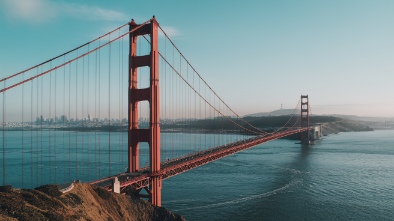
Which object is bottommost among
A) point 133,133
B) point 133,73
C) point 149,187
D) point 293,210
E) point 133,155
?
point 293,210

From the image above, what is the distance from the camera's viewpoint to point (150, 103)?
2573 cm

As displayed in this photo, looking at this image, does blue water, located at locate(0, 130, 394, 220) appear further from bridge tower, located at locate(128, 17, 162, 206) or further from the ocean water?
bridge tower, located at locate(128, 17, 162, 206)

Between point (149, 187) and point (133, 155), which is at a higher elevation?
point (133, 155)

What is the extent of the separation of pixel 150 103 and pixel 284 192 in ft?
73.8

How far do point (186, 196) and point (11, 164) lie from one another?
4399cm

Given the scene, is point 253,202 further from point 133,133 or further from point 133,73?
point 133,73

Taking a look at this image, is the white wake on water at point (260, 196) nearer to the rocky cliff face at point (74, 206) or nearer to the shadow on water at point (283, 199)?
the shadow on water at point (283, 199)

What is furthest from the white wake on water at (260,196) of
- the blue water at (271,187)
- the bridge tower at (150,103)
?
the bridge tower at (150,103)

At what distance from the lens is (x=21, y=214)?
45.1 ft

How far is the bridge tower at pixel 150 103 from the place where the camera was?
25.7 metres

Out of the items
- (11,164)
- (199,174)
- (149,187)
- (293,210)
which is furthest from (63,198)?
(11,164)

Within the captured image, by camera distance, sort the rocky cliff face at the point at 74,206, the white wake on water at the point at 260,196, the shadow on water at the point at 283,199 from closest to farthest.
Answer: the rocky cliff face at the point at 74,206 → the shadow on water at the point at 283,199 → the white wake on water at the point at 260,196

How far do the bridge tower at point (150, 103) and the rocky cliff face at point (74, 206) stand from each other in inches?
120

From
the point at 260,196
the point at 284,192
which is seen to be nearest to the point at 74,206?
the point at 260,196
